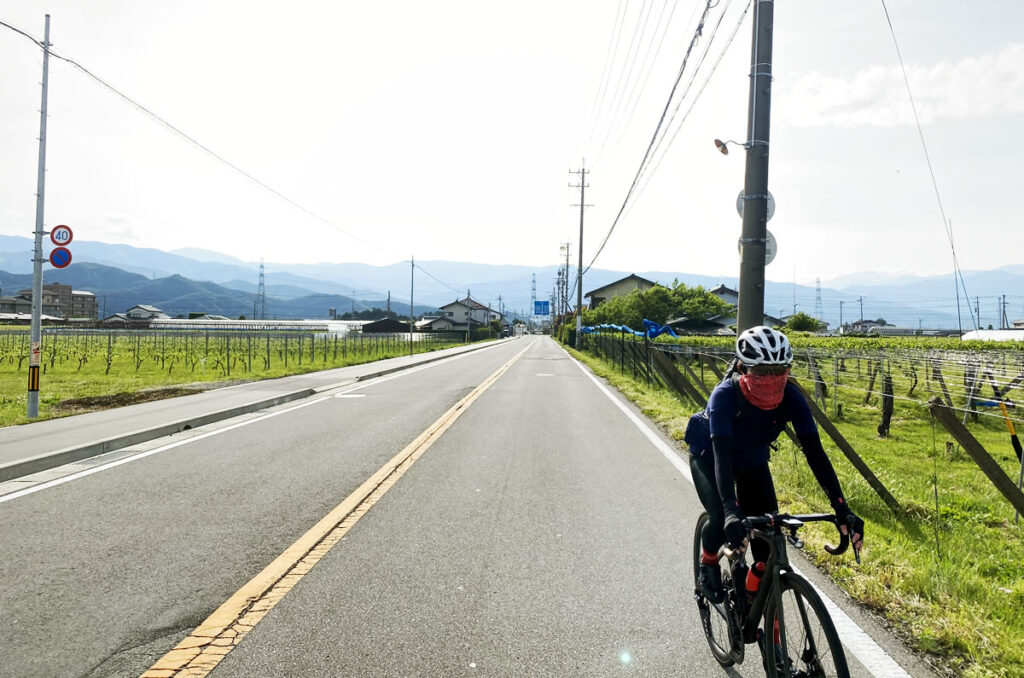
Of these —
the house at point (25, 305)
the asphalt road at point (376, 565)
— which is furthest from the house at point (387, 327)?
the asphalt road at point (376, 565)

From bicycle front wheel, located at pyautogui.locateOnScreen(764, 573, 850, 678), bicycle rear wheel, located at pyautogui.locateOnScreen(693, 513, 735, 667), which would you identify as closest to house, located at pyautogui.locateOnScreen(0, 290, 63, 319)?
bicycle rear wheel, located at pyautogui.locateOnScreen(693, 513, 735, 667)

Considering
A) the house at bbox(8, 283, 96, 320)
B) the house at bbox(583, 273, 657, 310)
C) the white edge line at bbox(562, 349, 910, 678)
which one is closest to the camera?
the white edge line at bbox(562, 349, 910, 678)

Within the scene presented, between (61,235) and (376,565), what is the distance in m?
11.3

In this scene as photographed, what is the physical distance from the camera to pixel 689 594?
157 inches

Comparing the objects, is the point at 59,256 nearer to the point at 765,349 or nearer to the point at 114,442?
the point at 114,442

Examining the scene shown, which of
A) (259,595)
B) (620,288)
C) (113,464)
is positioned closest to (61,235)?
(113,464)

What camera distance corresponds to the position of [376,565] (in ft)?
14.4

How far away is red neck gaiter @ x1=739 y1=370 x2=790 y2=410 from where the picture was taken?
2920mm

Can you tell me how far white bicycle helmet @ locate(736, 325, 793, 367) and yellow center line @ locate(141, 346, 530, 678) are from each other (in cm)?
288

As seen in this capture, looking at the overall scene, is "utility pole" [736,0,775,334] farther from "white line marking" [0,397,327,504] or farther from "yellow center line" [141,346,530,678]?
"white line marking" [0,397,327,504]

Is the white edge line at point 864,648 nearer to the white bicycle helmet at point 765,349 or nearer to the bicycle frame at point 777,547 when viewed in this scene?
the bicycle frame at point 777,547

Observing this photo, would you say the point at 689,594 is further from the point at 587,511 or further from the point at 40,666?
the point at 40,666

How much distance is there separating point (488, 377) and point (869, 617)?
19.8m

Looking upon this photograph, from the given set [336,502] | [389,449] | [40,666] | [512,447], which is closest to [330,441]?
[389,449]
